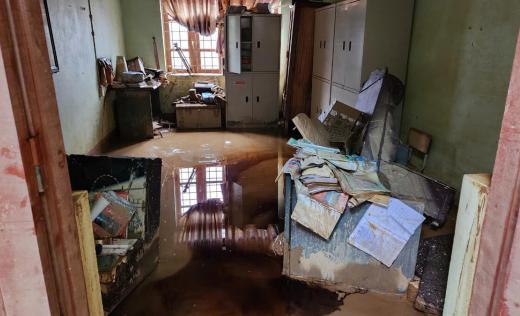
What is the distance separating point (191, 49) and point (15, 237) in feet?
24.4

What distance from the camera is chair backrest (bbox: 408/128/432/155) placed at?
3.72m

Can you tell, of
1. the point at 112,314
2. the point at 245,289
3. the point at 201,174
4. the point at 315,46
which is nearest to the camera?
Answer: the point at 112,314

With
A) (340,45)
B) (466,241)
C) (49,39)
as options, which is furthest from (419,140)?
(49,39)

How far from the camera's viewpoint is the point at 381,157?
3.36 meters

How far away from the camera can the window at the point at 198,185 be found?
3.79m

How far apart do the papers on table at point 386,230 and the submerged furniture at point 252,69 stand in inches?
178

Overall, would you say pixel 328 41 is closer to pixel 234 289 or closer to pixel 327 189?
pixel 327 189

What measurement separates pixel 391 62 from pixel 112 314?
351 cm

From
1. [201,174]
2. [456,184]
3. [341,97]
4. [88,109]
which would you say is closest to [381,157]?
[456,184]

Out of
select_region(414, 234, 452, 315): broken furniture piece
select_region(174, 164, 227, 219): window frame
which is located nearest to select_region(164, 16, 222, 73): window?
select_region(174, 164, 227, 219): window frame

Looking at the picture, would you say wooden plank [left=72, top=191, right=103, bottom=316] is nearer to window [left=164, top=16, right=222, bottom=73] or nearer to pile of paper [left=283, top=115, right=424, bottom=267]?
→ pile of paper [left=283, top=115, right=424, bottom=267]

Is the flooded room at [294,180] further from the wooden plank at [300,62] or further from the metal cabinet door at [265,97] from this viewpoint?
the metal cabinet door at [265,97]

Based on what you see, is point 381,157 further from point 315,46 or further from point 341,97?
point 315,46

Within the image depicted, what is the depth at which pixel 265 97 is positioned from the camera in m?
6.70
